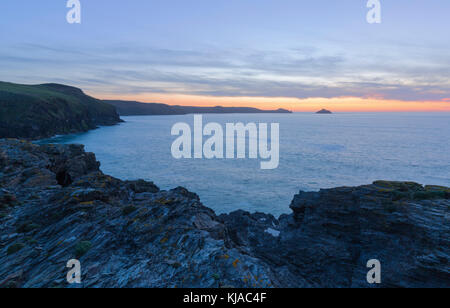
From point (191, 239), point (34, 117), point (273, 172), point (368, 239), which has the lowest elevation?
point (273, 172)

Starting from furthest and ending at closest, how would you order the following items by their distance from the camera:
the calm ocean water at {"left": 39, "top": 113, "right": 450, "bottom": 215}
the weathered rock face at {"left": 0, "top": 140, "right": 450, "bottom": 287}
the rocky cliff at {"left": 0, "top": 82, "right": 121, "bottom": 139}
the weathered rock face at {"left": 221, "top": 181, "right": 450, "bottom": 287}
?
the rocky cliff at {"left": 0, "top": 82, "right": 121, "bottom": 139} < the calm ocean water at {"left": 39, "top": 113, "right": 450, "bottom": 215} < the weathered rock face at {"left": 221, "top": 181, "right": 450, "bottom": 287} < the weathered rock face at {"left": 0, "top": 140, "right": 450, "bottom": 287}

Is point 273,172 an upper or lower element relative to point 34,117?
lower

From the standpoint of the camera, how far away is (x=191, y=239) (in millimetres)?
14688

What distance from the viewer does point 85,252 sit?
1366 cm

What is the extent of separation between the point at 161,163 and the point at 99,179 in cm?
5786

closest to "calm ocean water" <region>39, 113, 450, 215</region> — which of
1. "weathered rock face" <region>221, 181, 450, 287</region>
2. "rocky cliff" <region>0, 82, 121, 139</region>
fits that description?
"weathered rock face" <region>221, 181, 450, 287</region>

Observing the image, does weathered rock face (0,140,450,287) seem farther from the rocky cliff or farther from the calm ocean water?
the rocky cliff

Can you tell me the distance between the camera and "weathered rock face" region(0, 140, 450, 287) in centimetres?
1239

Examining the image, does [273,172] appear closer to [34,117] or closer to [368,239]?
[368,239]

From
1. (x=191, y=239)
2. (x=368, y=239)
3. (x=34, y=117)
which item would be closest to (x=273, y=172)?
(x=368, y=239)

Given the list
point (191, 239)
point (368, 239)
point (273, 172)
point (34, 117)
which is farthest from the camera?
point (34, 117)

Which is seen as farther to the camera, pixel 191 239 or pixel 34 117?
pixel 34 117

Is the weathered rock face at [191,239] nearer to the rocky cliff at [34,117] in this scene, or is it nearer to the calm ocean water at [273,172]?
the calm ocean water at [273,172]
